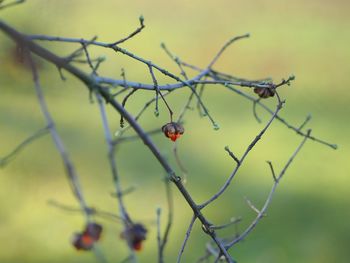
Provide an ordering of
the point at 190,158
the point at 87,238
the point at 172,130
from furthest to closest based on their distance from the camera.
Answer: the point at 190,158, the point at 87,238, the point at 172,130

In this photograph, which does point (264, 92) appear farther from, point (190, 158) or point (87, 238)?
point (190, 158)

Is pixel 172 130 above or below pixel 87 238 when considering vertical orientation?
below

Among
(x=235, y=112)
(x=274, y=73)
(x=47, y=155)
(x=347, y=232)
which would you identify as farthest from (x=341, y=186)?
(x=274, y=73)

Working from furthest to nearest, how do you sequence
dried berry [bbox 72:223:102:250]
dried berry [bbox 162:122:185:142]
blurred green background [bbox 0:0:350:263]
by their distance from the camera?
blurred green background [bbox 0:0:350:263], dried berry [bbox 72:223:102:250], dried berry [bbox 162:122:185:142]

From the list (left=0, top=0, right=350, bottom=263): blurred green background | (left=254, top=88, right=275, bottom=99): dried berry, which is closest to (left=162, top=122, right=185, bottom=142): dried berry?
(left=254, top=88, right=275, bottom=99): dried berry

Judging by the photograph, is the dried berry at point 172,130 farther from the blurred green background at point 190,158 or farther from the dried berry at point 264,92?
the blurred green background at point 190,158

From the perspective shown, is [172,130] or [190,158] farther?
[190,158]

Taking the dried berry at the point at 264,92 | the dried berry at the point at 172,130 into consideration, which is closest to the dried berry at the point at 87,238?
the dried berry at the point at 172,130

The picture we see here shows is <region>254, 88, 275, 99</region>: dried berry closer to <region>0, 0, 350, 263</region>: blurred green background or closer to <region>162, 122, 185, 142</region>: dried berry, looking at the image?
<region>162, 122, 185, 142</region>: dried berry

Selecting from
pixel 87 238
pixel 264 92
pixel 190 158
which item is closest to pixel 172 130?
pixel 264 92
